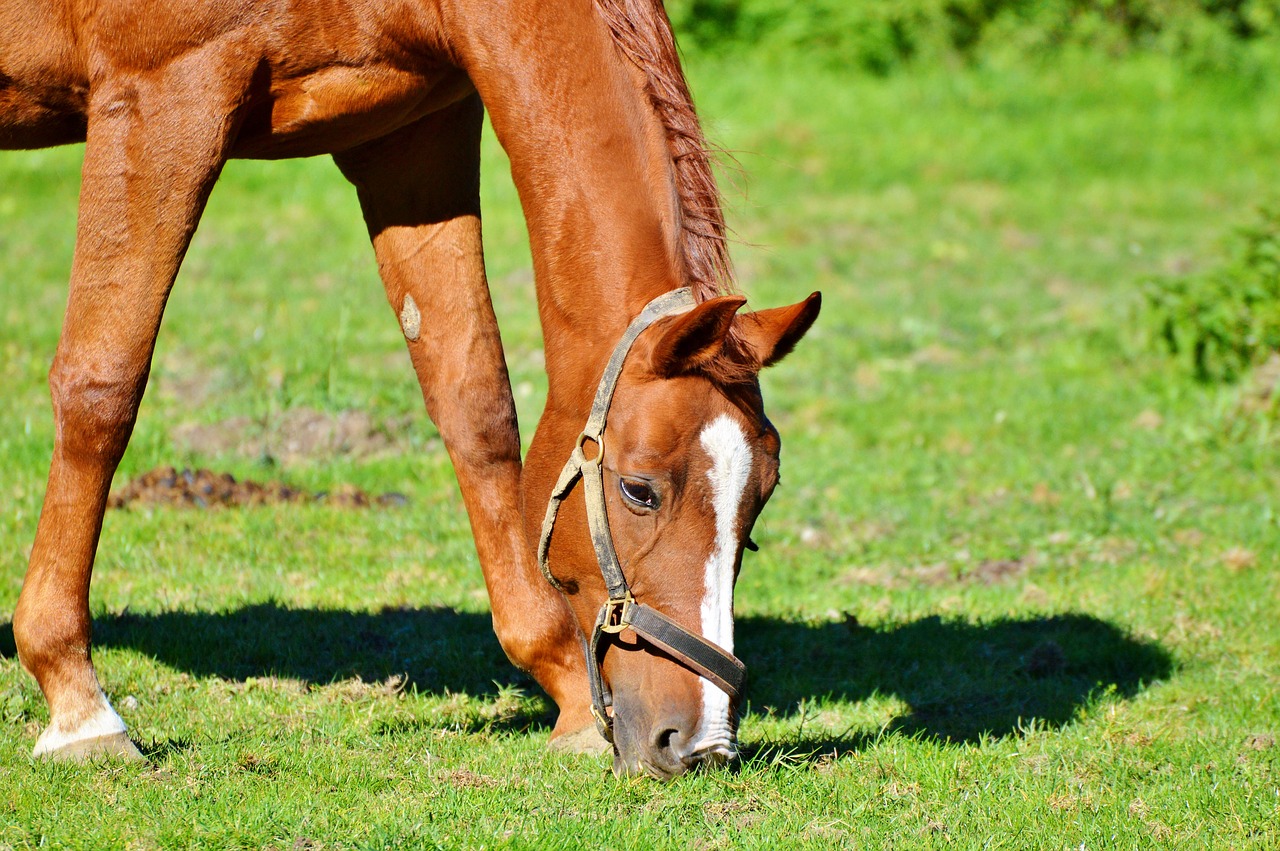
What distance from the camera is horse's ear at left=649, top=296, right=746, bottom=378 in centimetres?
274

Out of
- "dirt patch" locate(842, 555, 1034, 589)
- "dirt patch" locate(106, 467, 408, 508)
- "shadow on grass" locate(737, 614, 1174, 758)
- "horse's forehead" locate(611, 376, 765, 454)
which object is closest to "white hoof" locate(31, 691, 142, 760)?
"horse's forehead" locate(611, 376, 765, 454)

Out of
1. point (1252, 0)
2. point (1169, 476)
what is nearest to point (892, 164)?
point (1252, 0)

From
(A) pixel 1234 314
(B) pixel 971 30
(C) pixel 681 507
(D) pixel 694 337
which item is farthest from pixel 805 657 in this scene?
(B) pixel 971 30

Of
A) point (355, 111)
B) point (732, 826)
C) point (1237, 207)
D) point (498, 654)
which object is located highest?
point (355, 111)

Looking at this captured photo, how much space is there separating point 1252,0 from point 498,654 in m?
15.8

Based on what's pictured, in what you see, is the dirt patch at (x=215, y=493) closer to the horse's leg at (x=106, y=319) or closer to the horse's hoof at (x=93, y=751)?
the horse's leg at (x=106, y=319)

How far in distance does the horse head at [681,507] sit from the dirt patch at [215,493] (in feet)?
10.5

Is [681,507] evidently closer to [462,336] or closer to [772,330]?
[772,330]

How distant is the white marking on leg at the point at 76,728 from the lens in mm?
3318

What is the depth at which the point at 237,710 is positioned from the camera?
3.83 metres

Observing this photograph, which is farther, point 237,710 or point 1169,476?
point 1169,476

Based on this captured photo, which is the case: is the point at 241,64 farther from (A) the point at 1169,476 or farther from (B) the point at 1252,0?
(B) the point at 1252,0

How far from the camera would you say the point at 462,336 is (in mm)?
3771

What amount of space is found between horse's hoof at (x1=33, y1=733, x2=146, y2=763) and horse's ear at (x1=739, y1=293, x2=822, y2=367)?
183 centimetres
